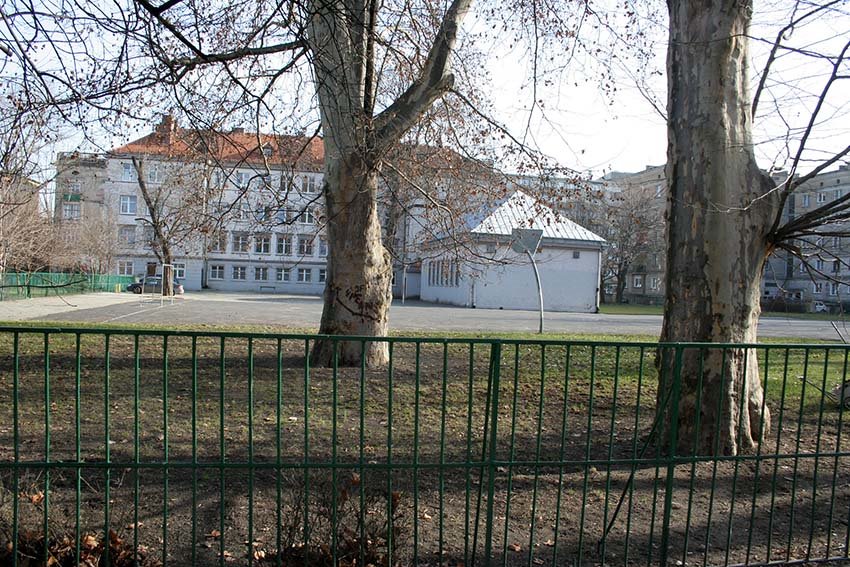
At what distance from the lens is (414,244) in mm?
16047

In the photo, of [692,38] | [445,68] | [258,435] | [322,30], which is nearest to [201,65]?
[322,30]

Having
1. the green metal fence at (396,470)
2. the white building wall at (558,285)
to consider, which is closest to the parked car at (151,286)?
the white building wall at (558,285)

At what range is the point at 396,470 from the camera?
5.83m

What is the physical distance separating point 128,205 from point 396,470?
222 ft

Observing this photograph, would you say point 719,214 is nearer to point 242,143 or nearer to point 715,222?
point 715,222

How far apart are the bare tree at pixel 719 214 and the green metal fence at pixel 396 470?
0.44ft

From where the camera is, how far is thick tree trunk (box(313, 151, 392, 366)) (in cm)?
1041

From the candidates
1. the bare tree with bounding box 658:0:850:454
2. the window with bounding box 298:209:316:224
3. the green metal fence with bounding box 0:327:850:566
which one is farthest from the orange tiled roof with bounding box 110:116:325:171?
the bare tree with bounding box 658:0:850:454

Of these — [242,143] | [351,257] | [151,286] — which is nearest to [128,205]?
[151,286]

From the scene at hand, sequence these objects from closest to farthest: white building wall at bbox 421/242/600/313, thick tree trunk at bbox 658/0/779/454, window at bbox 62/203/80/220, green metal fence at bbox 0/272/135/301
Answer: thick tree trunk at bbox 658/0/779/454
green metal fence at bbox 0/272/135/301
white building wall at bbox 421/242/600/313
window at bbox 62/203/80/220

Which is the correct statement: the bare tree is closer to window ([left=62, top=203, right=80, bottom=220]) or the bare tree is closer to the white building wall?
the white building wall

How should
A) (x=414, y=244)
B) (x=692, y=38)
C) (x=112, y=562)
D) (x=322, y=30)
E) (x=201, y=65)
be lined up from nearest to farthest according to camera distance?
(x=112, y=562)
(x=692, y=38)
(x=322, y=30)
(x=201, y=65)
(x=414, y=244)

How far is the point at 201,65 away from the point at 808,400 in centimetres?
1011

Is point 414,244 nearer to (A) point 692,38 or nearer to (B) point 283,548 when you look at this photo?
(A) point 692,38
